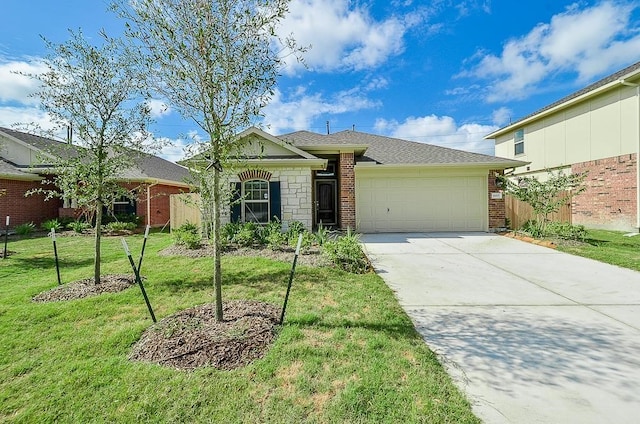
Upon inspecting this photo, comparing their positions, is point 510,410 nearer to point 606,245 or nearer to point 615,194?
point 606,245

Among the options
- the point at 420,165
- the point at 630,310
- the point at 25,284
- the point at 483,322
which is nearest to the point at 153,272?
the point at 25,284

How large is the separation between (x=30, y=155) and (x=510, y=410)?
19894mm

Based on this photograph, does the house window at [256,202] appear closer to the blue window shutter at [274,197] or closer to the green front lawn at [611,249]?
the blue window shutter at [274,197]

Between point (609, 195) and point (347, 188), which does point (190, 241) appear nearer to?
point (347, 188)

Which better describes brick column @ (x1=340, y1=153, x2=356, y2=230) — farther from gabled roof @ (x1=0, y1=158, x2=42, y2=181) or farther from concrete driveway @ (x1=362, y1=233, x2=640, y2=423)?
gabled roof @ (x1=0, y1=158, x2=42, y2=181)

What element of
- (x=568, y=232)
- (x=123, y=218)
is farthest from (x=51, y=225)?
(x=568, y=232)

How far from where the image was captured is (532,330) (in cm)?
366

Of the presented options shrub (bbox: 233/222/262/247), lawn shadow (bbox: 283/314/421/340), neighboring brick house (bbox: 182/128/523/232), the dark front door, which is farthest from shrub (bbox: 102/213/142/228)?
lawn shadow (bbox: 283/314/421/340)

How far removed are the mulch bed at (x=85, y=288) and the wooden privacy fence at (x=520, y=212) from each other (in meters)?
13.8

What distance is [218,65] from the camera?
344 cm

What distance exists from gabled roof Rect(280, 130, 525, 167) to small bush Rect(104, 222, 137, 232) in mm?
7703

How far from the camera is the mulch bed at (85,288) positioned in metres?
4.78

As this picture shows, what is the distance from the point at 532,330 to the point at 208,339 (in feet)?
12.5

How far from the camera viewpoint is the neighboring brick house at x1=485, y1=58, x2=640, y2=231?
11578 millimetres
